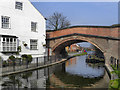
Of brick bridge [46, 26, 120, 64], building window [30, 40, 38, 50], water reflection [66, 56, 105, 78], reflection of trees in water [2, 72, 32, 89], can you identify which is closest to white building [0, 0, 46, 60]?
building window [30, 40, 38, 50]

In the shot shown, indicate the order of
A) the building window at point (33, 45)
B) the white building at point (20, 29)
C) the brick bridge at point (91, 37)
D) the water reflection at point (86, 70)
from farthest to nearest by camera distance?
the building window at point (33, 45) < the brick bridge at point (91, 37) < the white building at point (20, 29) < the water reflection at point (86, 70)

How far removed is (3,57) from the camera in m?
16.9

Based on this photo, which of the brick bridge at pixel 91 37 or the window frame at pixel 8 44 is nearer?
the window frame at pixel 8 44

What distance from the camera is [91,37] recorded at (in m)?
21.5

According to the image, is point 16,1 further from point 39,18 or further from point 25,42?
point 25,42

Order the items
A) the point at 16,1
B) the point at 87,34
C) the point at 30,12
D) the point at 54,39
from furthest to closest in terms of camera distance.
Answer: the point at 54,39, the point at 87,34, the point at 30,12, the point at 16,1

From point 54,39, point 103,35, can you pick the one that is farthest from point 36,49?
point 103,35

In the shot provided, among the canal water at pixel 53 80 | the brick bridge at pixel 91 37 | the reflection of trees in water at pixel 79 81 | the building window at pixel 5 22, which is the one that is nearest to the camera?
the canal water at pixel 53 80

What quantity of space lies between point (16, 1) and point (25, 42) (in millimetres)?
6001

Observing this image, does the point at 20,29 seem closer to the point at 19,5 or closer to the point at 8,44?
the point at 8,44

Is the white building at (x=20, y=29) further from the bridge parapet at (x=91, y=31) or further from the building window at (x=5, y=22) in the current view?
the bridge parapet at (x=91, y=31)

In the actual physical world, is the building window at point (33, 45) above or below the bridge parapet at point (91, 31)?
below

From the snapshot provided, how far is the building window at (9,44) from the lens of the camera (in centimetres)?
1689

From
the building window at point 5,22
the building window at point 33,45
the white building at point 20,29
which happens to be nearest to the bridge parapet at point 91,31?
the white building at point 20,29
